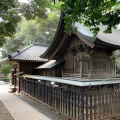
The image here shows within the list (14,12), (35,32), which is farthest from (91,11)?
(35,32)

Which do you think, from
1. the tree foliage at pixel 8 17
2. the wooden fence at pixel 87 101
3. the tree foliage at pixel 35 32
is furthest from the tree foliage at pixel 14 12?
the tree foliage at pixel 35 32

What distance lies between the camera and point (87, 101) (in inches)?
211

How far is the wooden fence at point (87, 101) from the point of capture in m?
5.39

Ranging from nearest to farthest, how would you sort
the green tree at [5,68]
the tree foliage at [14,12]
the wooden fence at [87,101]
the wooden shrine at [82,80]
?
the wooden fence at [87,101]
the wooden shrine at [82,80]
the tree foliage at [14,12]
the green tree at [5,68]

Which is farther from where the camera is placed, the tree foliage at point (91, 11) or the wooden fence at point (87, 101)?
the wooden fence at point (87, 101)

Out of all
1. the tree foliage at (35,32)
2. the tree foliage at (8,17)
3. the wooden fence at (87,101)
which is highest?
the tree foliage at (35,32)

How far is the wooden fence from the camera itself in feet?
17.7

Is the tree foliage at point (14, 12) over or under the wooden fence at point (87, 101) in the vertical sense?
over

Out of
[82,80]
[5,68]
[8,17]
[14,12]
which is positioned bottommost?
[5,68]

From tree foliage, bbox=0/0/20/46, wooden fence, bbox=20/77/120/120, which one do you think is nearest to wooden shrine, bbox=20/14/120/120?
wooden fence, bbox=20/77/120/120

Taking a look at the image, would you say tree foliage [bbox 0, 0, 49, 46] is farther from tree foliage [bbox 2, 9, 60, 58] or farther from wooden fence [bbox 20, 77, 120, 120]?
tree foliage [bbox 2, 9, 60, 58]

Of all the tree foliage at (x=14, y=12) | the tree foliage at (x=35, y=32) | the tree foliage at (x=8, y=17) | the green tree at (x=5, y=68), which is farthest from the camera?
the green tree at (x=5, y=68)

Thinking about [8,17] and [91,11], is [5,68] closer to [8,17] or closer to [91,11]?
[8,17]

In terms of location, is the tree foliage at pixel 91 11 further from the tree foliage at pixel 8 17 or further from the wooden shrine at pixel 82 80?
the tree foliage at pixel 8 17
